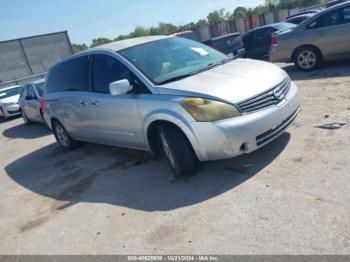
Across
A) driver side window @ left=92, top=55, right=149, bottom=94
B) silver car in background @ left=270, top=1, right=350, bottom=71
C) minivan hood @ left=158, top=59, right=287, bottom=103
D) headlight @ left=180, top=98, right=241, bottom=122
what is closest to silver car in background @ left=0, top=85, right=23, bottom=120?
silver car in background @ left=270, top=1, right=350, bottom=71

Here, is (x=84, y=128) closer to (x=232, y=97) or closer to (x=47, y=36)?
(x=232, y=97)

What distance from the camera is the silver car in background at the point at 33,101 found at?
11.5 m

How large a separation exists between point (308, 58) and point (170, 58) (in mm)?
5480

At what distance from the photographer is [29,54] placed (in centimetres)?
3127

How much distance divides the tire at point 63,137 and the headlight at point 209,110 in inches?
156

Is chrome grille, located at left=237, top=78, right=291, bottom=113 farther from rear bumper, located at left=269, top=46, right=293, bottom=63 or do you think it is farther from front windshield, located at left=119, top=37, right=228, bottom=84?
rear bumper, located at left=269, top=46, right=293, bottom=63

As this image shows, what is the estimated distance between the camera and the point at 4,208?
18.5 feet

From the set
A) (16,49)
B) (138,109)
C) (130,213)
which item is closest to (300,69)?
(138,109)

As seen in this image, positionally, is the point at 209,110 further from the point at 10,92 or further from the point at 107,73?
the point at 10,92

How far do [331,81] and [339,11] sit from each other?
2.10 metres

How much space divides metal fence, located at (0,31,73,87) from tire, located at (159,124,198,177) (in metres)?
26.3

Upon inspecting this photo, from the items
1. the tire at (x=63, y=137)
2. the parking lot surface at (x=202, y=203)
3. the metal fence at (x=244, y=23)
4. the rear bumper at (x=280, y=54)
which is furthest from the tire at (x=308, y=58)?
the metal fence at (x=244, y=23)

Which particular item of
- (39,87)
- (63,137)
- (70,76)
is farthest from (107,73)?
(39,87)

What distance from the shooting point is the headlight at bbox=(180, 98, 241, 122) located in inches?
172
